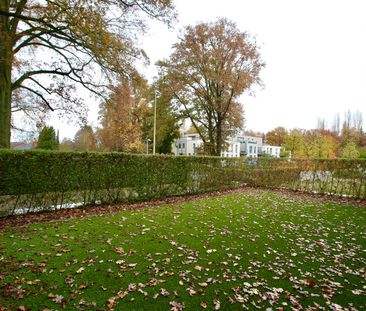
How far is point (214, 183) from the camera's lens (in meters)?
14.8

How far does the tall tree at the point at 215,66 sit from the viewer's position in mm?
20188

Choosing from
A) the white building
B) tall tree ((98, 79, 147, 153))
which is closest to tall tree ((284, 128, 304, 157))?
the white building

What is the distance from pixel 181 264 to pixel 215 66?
1981 cm

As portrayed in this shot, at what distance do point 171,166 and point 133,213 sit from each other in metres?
4.56

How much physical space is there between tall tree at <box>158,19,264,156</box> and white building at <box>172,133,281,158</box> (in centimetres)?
2924

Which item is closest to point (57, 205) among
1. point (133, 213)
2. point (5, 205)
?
point (5, 205)

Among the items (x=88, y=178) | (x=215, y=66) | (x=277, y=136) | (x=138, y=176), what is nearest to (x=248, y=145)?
(x=277, y=136)

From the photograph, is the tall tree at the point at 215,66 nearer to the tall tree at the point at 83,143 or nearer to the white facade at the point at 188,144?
the tall tree at the point at 83,143

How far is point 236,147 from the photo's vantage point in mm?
61469

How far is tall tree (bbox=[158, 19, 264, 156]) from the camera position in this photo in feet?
66.2

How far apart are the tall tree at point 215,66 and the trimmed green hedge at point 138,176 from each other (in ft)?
24.5

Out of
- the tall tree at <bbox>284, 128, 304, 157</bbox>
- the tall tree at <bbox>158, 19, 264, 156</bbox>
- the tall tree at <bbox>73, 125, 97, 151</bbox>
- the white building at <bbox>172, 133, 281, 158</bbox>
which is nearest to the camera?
the tall tree at <bbox>158, 19, 264, 156</bbox>

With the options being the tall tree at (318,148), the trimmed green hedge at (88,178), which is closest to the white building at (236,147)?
the tall tree at (318,148)

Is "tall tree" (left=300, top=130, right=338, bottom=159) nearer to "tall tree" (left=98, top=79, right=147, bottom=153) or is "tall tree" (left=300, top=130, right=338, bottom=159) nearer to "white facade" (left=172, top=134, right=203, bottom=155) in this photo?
"white facade" (left=172, top=134, right=203, bottom=155)
